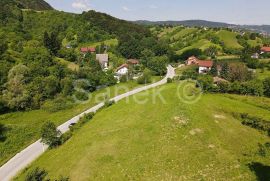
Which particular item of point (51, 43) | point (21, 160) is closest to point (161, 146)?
point (21, 160)

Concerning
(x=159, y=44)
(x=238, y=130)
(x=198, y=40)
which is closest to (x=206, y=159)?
(x=238, y=130)

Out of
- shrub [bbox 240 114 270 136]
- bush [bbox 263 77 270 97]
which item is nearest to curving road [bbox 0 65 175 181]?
shrub [bbox 240 114 270 136]

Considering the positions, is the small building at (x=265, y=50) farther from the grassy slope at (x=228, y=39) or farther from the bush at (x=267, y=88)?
the bush at (x=267, y=88)

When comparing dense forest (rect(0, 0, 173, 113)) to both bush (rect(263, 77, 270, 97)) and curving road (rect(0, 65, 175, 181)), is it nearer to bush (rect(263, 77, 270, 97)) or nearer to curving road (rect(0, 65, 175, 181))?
curving road (rect(0, 65, 175, 181))

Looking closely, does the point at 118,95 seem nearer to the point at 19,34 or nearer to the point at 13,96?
the point at 13,96

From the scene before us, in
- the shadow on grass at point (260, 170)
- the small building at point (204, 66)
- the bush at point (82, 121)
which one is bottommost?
the bush at point (82, 121)

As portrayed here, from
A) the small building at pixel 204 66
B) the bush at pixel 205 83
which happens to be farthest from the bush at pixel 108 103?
the small building at pixel 204 66
